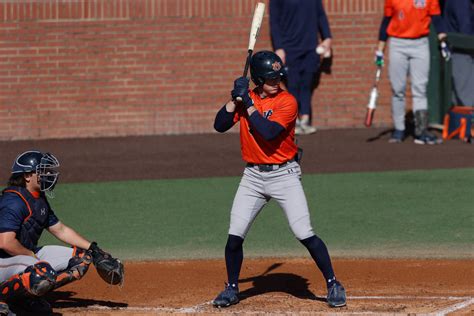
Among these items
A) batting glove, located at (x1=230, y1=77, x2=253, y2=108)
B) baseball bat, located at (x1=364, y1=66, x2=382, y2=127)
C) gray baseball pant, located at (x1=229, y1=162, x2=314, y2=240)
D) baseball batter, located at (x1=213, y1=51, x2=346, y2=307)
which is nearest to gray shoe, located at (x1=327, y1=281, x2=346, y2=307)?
baseball batter, located at (x1=213, y1=51, x2=346, y2=307)

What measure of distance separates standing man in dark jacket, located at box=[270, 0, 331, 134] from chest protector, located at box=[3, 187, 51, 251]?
8.72 meters

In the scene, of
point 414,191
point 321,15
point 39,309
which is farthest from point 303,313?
point 321,15

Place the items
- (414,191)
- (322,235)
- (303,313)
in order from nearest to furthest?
(303,313) → (322,235) → (414,191)

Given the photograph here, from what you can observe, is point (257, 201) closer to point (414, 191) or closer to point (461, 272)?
point (461, 272)

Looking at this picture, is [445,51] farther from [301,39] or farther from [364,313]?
[364,313]

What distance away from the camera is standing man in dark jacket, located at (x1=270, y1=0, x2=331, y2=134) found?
1627 cm

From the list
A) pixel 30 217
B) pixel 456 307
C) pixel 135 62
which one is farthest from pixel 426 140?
pixel 30 217

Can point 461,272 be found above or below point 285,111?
below

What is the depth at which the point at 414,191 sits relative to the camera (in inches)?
490

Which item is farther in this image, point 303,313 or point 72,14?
point 72,14

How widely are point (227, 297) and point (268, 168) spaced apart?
101 cm

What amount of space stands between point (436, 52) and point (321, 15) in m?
1.93

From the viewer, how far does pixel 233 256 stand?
807 centimetres

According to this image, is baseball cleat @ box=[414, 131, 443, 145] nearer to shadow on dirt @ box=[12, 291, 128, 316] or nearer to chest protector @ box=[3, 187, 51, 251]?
shadow on dirt @ box=[12, 291, 128, 316]
